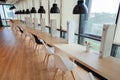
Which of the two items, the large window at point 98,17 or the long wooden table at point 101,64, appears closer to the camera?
the long wooden table at point 101,64

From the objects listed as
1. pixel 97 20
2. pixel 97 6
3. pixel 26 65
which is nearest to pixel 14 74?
pixel 26 65

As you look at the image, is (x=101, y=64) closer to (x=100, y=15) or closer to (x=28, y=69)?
(x=100, y=15)

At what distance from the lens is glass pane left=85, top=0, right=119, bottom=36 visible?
2.78 m

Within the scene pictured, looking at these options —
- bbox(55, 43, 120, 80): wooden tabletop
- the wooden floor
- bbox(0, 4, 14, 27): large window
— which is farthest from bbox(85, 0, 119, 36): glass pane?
bbox(0, 4, 14, 27): large window

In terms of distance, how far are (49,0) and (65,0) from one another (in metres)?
1.44

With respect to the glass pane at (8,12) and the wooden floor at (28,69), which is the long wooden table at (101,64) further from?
the glass pane at (8,12)

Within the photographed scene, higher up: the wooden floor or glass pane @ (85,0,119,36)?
glass pane @ (85,0,119,36)

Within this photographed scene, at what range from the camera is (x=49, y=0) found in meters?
5.22

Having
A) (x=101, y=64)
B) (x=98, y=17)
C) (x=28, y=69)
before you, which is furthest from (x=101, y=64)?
(x=28, y=69)

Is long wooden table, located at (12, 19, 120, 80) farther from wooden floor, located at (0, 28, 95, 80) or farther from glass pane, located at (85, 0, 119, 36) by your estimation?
glass pane, located at (85, 0, 119, 36)

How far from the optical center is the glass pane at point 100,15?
278 centimetres

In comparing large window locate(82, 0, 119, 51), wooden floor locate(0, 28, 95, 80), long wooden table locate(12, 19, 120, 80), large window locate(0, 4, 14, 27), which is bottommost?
wooden floor locate(0, 28, 95, 80)

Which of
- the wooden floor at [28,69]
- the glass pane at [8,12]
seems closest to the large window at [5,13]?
the glass pane at [8,12]

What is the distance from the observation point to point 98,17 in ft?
10.8
